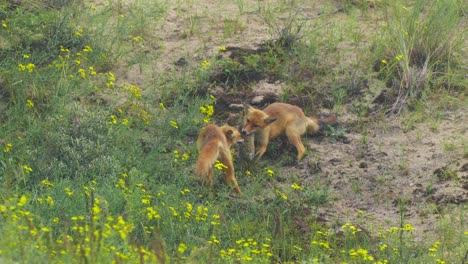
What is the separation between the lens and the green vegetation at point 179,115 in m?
8.37

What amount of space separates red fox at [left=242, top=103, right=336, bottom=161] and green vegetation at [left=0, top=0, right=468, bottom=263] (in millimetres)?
238

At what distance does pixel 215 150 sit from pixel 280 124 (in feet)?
→ 3.40

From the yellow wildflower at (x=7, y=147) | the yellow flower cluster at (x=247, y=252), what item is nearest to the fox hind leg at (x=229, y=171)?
the yellow flower cluster at (x=247, y=252)

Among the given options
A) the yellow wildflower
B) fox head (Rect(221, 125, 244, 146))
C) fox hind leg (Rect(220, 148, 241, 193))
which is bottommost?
fox hind leg (Rect(220, 148, 241, 193))

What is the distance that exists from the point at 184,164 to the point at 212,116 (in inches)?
45.0

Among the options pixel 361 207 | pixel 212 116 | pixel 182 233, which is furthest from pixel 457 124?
pixel 182 233

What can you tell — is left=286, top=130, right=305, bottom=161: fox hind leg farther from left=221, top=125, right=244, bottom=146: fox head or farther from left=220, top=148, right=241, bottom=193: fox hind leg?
left=220, top=148, right=241, bottom=193: fox hind leg

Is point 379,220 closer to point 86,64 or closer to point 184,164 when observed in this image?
point 184,164

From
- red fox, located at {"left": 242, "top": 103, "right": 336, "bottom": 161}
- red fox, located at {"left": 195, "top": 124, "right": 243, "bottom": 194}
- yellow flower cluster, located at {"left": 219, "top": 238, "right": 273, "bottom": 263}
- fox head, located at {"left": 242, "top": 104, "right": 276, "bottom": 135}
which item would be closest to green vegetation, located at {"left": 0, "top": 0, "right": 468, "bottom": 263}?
yellow flower cluster, located at {"left": 219, "top": 238, "right": 273, "bottom": 263}

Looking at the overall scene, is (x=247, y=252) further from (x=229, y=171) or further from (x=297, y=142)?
(x=297, y=142)

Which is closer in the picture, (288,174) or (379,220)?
(379,220)

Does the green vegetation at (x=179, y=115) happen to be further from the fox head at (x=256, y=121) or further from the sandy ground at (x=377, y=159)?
the fox head at (x=256, y=121)

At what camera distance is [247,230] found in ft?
28.4

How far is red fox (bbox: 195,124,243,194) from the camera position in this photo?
9453mm
